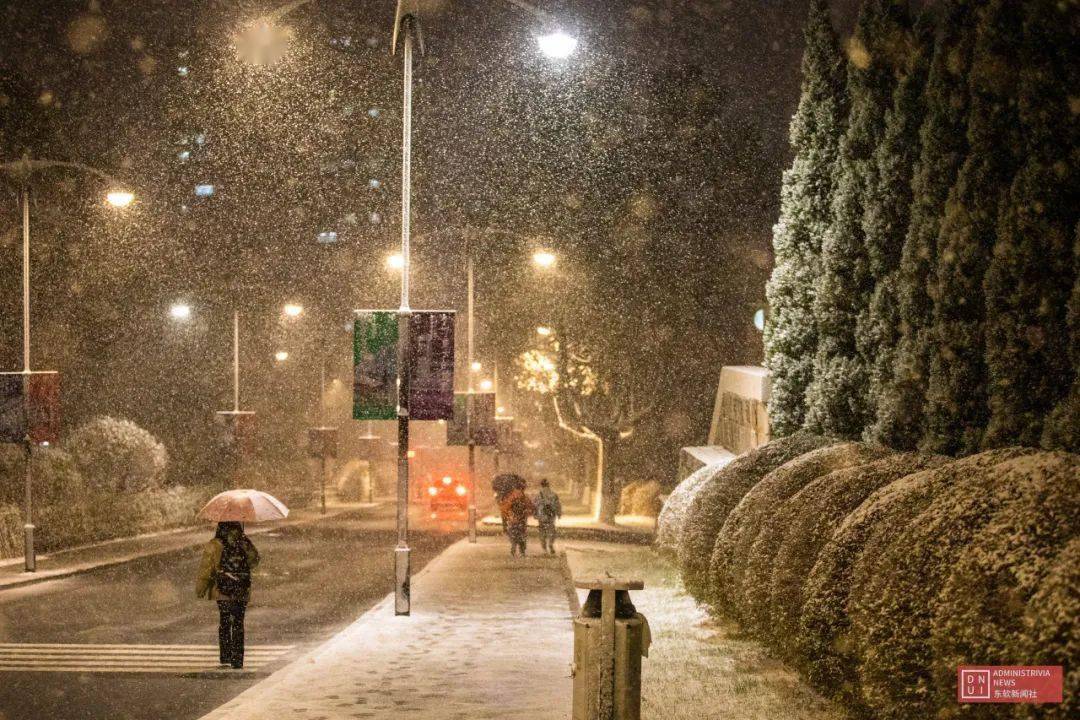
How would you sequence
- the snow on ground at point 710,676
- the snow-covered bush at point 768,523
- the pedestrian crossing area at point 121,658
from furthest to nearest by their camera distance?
the pedestrian crossing area at point 121,658 < the snow-covered bush at point 768,523 < the snow on ground at point 710,676

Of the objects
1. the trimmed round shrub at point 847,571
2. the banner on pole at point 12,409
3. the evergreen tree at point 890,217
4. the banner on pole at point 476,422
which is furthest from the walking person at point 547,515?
the trimmed round shrub at point 847,571

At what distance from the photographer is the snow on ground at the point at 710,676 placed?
11.1 m

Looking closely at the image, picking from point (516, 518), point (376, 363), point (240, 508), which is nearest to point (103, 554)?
point (516, 518)

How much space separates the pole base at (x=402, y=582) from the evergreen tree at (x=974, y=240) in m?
7.77

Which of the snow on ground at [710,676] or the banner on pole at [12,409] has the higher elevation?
the banner on pole at [12,409]

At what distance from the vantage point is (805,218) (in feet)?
70.2

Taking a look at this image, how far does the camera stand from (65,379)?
1967 inches

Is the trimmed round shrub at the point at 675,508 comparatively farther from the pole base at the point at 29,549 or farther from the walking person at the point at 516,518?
the pole base at the point at 29,549

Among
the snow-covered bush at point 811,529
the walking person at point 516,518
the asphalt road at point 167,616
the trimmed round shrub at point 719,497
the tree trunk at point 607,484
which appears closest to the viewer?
the asphalt road at point 167,616

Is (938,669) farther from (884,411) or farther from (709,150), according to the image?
(709,150)

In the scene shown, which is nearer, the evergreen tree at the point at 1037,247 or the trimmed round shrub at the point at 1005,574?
the trimmed round shrub at the point at 1005,574

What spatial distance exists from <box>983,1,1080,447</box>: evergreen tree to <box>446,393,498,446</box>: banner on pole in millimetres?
23251

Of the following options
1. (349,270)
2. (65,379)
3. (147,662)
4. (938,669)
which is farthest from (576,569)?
(349,270)

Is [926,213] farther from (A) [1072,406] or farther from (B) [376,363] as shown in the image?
(B) [376,363]
